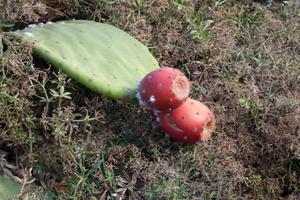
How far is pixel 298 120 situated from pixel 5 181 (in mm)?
1161

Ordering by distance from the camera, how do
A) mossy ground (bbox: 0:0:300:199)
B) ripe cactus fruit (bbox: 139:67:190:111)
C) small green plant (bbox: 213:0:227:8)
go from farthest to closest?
small green plant (bbox: 213:0:227:8) → mossy ground (bbox: 0:0:300:199) → ripe cactus fruit (bbox: 139:67:190:111)

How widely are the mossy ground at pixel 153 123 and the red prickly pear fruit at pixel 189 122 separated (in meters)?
0.07

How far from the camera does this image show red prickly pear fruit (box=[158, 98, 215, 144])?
89.5 inches

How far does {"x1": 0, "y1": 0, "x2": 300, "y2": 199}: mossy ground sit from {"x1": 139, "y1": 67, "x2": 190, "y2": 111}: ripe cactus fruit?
192mm

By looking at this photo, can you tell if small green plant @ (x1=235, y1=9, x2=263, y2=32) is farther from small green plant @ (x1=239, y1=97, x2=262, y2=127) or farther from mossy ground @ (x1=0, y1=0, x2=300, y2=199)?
small green plant @ (x1=239, y1=97, x2=262, y2=127)

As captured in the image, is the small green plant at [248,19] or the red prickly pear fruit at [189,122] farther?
the small green plant at [248,19]

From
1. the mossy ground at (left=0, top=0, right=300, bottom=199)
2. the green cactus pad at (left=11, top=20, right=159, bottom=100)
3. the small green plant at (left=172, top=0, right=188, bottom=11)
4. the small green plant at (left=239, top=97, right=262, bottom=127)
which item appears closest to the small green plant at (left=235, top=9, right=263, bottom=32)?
the mossy ground at (left=0, top=0, right=300, bottom=199)

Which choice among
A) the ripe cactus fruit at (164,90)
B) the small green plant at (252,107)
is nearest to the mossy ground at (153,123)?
the small green plant at (252,107)

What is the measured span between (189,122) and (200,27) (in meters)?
0.65

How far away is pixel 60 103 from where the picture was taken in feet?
7.70

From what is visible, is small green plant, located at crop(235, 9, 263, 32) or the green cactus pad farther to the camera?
small green plant, located at crop(235, 9, 263, 32)

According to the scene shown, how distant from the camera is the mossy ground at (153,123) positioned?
231cm

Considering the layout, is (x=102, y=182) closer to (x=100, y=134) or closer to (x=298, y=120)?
(x=100, y=134)

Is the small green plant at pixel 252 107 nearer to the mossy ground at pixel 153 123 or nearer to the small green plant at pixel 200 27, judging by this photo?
the mossy ground at pixel 153 123
